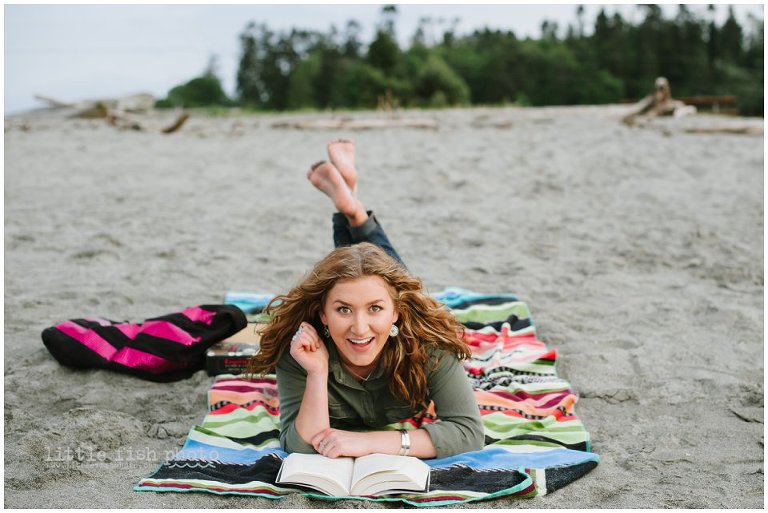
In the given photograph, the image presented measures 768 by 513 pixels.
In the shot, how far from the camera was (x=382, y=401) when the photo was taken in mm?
2668

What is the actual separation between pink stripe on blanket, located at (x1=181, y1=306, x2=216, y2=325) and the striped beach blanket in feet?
1.08

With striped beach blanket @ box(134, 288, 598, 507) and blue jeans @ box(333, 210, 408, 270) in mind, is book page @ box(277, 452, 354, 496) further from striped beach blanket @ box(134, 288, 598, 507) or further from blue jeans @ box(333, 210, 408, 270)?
blue jeans @ box(333, 210, 408, 270)

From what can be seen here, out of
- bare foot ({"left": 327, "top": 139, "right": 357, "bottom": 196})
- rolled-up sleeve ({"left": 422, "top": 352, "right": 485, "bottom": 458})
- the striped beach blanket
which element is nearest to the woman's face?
rolled-up sleeve ({"left": 422, "top": 352, "right": 485, "bottom": 458})

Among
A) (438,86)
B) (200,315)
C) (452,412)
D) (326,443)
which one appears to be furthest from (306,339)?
(438,86)

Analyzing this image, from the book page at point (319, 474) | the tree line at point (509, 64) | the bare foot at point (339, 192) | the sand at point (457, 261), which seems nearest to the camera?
the book page at point (319, 474)

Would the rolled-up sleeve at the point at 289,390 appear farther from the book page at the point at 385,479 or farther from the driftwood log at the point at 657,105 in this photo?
the driftwood log at the point at 657,105

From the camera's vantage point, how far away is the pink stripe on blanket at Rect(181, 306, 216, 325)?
11.2 ft

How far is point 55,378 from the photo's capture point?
324 centimetres

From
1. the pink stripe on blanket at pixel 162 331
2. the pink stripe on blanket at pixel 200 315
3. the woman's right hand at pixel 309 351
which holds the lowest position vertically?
the pink stripe on blanket at pixel 162 331

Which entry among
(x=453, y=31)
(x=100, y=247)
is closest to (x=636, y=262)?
(x=100, y=247)

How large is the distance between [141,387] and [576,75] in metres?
42.6

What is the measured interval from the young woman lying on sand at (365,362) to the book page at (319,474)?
0.19 feet

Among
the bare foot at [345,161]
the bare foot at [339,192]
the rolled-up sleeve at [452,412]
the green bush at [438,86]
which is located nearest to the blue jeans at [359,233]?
the bare foot at [339,192]

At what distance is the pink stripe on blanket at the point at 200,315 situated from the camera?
341 centimetres
